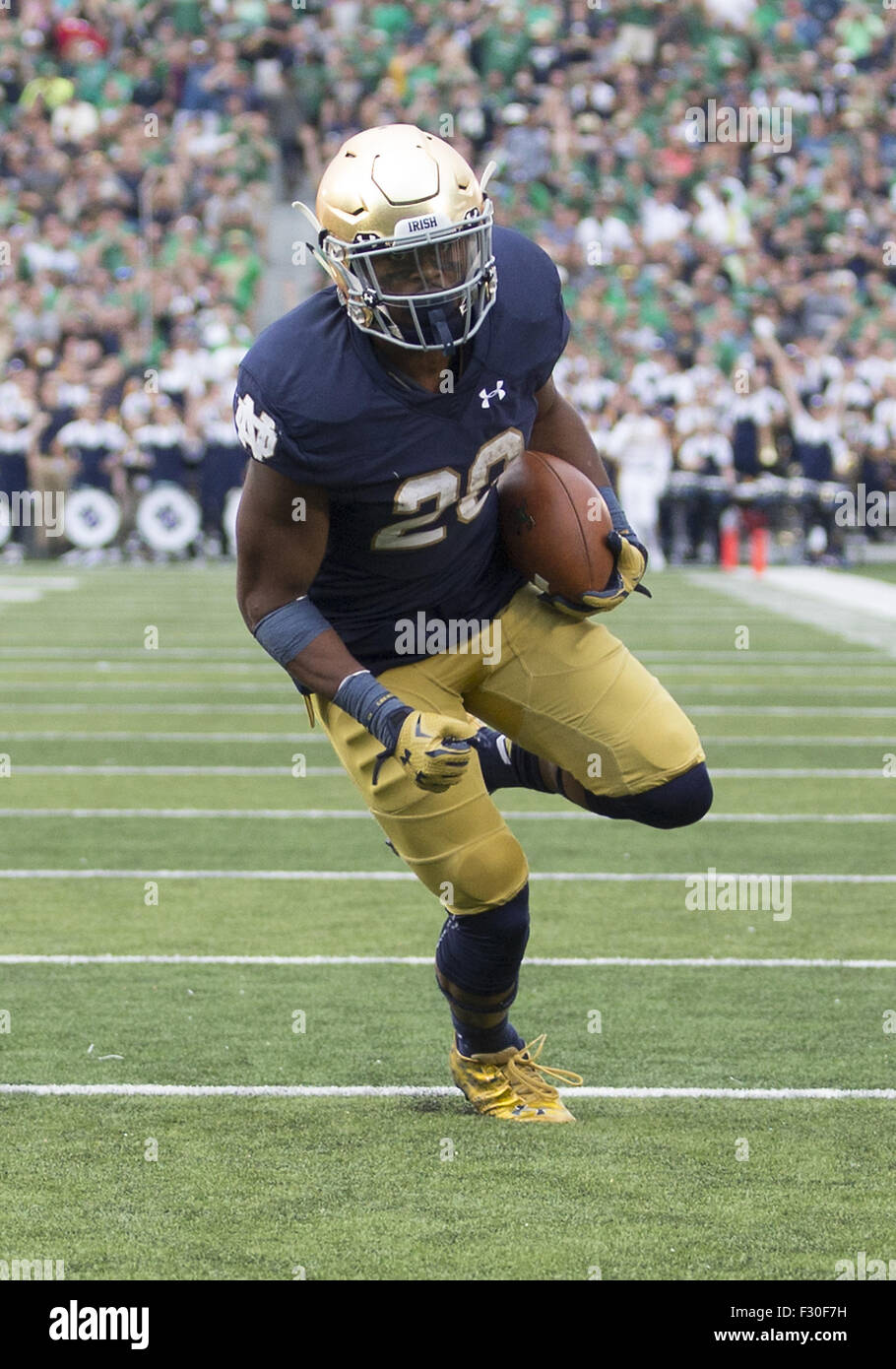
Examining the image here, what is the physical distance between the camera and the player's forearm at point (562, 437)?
453 cm

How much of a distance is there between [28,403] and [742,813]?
1413cm

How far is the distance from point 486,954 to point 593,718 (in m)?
0.50

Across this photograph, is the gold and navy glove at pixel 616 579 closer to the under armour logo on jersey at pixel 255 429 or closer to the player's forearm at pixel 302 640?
the player's forearm at pixel 302 640

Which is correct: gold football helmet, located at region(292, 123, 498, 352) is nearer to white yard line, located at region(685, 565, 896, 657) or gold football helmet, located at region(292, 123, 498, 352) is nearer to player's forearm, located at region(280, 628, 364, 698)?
player's forearm, located at region(280, 628, 364, 698)

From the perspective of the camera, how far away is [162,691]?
11.5m

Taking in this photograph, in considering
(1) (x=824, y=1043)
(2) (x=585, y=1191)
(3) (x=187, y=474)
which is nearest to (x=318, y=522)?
(2) (x=585, y=1191)

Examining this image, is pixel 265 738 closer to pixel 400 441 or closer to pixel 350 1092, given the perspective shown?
pixel 350 1092

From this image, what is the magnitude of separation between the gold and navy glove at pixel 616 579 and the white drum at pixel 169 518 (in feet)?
54.1

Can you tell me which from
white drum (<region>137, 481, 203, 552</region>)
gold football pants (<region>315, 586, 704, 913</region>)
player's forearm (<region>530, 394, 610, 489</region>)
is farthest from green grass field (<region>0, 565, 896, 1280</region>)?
white drum (<region>137, 481, 203, 552</region>)

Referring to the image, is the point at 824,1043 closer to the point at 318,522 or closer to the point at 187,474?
the point at 318,522

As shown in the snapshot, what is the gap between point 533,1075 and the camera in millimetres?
4312

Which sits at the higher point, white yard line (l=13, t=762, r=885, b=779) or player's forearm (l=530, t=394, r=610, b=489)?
player's forearm (l=530, t=394, r=610, b=489)

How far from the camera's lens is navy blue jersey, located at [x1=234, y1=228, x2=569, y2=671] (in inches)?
154

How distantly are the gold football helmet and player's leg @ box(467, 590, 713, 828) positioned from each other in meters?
0.70
